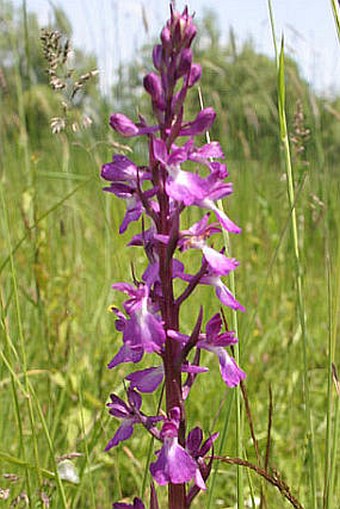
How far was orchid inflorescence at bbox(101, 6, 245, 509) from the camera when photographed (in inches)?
29.8

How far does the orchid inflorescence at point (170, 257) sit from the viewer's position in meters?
0.76

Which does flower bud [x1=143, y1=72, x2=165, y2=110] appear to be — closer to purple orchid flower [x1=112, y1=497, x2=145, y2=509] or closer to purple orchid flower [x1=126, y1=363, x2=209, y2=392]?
purple orchid flower [x1=126, y1=363, x2=209, y2=392]

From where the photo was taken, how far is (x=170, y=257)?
2.51 feet

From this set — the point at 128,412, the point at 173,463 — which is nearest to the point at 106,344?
the point at 128,412

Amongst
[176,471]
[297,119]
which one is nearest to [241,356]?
[176,471]

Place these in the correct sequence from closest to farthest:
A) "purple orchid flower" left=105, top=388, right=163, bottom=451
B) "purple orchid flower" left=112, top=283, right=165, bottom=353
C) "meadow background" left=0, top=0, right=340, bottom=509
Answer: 1. "purple orchid flower" left=112, top=283, right=165, bottom=353
2. "purple orchid flower" left=105, top=388, right=163, bottom=451
3. "meadow background" left=0, top=0, right=340, bottom=509

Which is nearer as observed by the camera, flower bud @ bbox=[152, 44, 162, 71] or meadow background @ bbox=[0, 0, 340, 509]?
flower bud @ bbox=[152, 44, 162, 71]

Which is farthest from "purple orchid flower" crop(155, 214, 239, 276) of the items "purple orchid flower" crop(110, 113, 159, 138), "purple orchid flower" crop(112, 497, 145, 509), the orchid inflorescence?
"purple orchid flower" crop(112, 497, 145, 509)

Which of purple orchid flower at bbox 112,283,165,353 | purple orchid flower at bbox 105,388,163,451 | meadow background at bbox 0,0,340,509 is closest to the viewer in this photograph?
purple orchid flower at bbox 112,283,165,353

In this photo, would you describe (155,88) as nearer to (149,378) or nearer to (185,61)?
(185,61)

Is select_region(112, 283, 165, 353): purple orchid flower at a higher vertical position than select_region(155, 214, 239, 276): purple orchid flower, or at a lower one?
lower

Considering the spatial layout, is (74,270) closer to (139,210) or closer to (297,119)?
(297,119)

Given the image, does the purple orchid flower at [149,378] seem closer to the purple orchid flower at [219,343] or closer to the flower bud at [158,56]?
the purple orchid flower at [219,343]

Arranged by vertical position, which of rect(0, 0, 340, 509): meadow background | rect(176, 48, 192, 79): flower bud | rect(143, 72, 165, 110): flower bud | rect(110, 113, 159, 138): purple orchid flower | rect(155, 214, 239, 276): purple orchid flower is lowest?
rect(0, 0, 340, 509): meadow background
